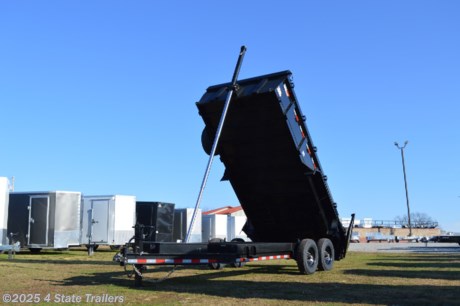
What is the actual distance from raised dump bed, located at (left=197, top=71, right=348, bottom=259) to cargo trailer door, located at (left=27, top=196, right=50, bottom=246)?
1104cm

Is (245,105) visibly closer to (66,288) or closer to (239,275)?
(239,275)

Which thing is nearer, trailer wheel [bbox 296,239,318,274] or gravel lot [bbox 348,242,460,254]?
Result: trailer wheel [bbox 296,239,318,274]

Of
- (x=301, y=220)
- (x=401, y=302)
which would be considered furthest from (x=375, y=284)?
(x=301, y=220)

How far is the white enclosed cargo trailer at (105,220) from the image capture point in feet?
75.9

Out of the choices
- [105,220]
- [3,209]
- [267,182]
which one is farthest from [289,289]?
[105,220]

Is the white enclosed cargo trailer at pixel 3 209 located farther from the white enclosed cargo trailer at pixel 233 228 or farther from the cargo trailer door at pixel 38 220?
the white enclosed cargo trailer at pixel 233 228

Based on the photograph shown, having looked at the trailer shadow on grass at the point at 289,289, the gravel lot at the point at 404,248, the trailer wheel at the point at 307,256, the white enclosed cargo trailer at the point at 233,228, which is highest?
the white enclosed cargo trailer at the point at 233,228

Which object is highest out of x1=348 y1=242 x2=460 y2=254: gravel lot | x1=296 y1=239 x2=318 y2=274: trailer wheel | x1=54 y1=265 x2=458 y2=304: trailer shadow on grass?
x1=296 y1=239 x2=318 y2=274: trailer wheel

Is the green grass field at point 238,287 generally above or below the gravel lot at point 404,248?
below

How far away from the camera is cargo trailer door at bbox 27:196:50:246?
832 inches

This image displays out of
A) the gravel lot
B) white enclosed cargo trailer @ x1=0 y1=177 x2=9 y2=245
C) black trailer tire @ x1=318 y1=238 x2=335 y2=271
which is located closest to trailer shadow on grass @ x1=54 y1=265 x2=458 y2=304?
black trailer tire @ x1=318 y1=238 x2=335 y2=271

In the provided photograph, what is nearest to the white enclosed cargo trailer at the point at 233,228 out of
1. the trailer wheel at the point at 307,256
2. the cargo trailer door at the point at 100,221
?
the cargo trailer door at the point at 100,221

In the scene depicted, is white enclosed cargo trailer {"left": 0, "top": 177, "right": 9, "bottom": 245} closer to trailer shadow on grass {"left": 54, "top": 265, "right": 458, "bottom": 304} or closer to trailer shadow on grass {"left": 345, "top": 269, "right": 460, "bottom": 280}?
trailer shadow on grass {"left": 54, "top": 265, "right": 458, "bottom": 304}

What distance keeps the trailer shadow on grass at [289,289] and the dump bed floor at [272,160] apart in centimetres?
180
